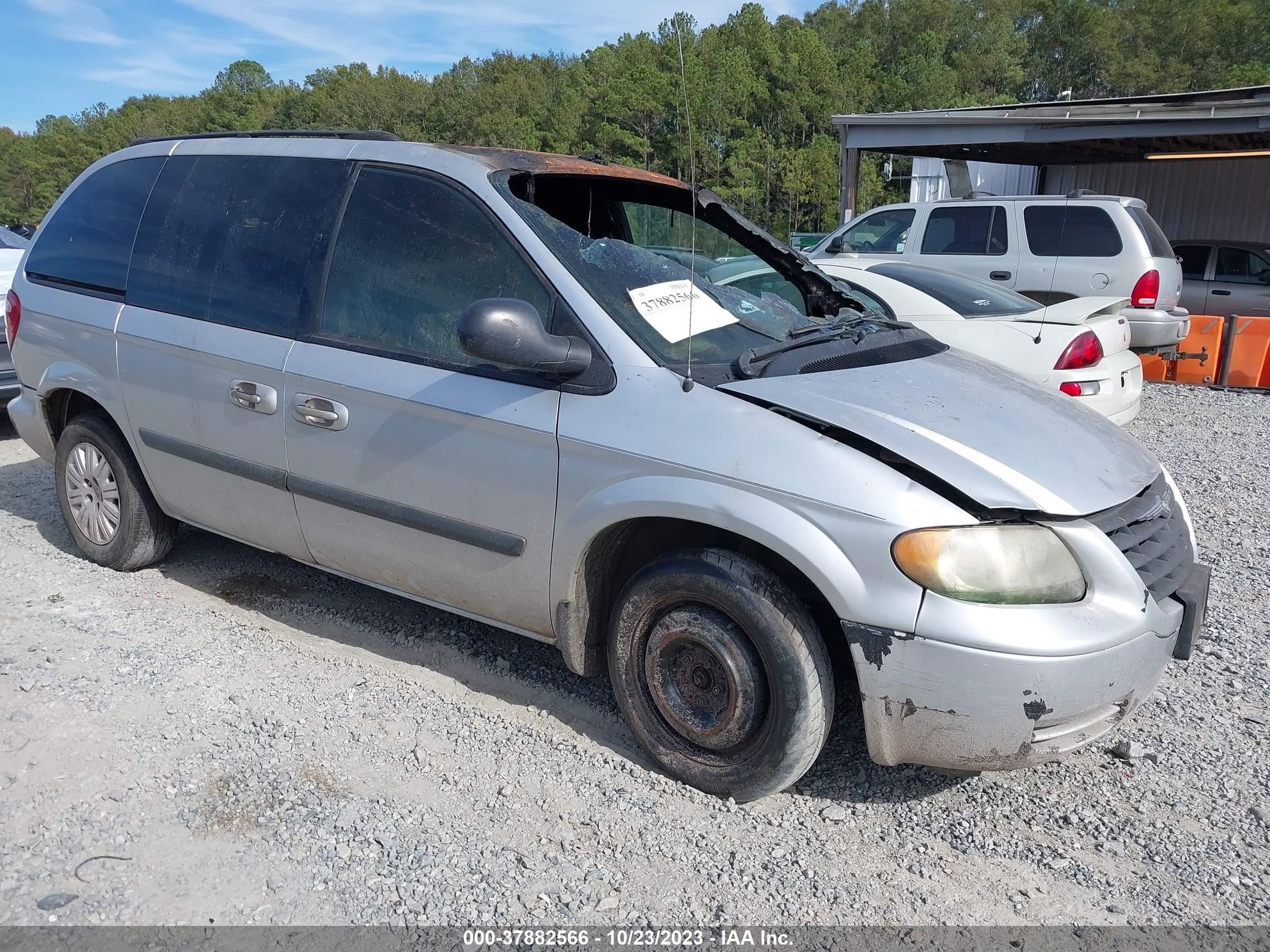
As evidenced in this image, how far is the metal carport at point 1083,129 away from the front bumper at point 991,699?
552 inches

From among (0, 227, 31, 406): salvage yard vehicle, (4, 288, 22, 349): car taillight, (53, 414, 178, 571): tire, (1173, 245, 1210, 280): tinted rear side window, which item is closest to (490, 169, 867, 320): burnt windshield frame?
(53, 414, 178, 571): tire

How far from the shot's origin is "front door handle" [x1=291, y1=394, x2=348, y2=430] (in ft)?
11.4

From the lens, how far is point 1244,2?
50188 mm

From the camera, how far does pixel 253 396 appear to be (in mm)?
3701

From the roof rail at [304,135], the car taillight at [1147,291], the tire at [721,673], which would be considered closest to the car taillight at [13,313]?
the roof rail at [304,135]

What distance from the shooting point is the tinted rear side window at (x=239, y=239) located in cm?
369

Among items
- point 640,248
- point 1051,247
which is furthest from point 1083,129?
point 640,248

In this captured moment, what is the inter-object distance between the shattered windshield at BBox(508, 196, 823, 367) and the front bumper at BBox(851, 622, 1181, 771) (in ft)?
3.55

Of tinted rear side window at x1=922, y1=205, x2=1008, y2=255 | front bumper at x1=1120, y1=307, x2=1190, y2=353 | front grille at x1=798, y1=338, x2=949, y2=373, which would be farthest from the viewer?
tinted rear side window at x1=922, y1=205, x2=1008, y2=255

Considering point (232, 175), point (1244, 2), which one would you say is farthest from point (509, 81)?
point (232, 175)

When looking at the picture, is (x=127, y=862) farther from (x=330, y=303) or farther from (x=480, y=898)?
(x=330, y=303)

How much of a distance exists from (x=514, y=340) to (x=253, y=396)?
137 cm

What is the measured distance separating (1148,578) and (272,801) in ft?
8.58

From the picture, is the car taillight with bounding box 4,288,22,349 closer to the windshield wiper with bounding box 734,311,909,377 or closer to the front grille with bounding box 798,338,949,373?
the windshield wiper with bounding box 734,311,909,377
